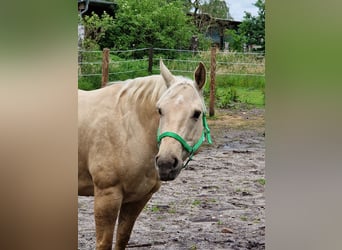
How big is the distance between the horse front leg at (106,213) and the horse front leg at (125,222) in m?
0.05

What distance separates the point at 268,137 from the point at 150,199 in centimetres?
70

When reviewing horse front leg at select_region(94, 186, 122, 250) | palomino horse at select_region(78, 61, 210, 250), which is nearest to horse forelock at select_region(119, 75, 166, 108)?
palomino horse at select_region(78, 61, 210, 250)

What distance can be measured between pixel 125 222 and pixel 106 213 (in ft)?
0.48

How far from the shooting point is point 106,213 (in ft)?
8.52

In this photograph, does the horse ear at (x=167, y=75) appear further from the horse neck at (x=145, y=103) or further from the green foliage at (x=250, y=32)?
the green foliage at (x=250, y=32)

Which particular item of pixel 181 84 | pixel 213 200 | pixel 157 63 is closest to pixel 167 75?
pixel 181 84

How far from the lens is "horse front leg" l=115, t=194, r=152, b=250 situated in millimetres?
2686

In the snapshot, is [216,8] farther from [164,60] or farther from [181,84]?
[181,84]
